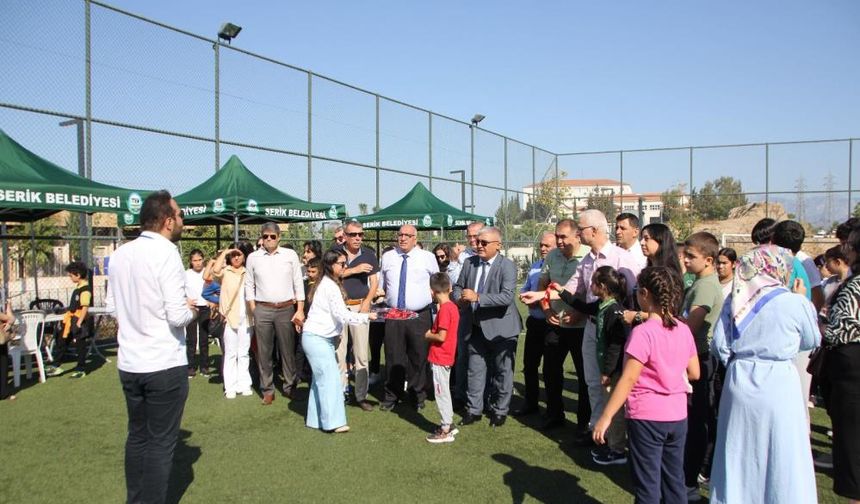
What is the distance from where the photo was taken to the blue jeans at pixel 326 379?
545 cm

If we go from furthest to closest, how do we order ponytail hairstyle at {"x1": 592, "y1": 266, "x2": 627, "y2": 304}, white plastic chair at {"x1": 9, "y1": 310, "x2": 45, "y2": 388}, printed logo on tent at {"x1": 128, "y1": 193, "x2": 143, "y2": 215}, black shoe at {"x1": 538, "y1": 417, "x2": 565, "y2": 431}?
printed logo on tent at {"x1": 128, "y1": 193, "x2": 143, "y2": 215}
white plastic chair at {"x1": 9, "y1": 310, "x2": 45, "y2": 388}
black shoe at {"x1": 538, "y1": 417, "x2": 565, "y2": 431}
ponytail hairstyle at {"x1": 592, "y1": 266, "x2": 627, "y2": 304}

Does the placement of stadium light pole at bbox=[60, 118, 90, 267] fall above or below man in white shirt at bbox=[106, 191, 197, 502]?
above

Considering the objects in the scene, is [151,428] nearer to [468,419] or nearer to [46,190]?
[468,419]

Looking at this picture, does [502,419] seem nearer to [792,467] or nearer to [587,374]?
[587,374]

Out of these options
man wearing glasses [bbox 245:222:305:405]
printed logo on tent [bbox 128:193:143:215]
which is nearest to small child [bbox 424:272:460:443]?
man wearing glasses [bbox 245:222:305:405]

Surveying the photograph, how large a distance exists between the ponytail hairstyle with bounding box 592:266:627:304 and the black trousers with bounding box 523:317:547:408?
1.35 meters

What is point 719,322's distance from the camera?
11.6 feet

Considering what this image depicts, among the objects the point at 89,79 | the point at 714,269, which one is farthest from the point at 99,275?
the point at 714,269

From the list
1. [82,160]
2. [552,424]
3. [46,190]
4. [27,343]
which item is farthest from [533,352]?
[82,160]

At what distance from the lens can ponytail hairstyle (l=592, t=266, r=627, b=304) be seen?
441 cm

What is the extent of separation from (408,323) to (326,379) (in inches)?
46.7

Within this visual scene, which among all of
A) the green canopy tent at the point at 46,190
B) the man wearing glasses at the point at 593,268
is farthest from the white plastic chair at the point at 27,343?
the man wearing glasses at the point at 593,268

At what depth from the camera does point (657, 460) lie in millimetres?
3105

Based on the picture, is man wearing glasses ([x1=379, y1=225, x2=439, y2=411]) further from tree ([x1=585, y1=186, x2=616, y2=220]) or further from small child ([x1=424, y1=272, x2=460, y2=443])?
tree ([x1=585, y1=186, x2=616, y2=220])
